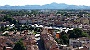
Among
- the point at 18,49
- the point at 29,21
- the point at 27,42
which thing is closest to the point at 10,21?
the point at 29,21

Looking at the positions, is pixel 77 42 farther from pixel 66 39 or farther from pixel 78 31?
pixel 78 31

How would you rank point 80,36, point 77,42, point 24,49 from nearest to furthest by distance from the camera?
point 24,49 → point 77,42 → point 80,36

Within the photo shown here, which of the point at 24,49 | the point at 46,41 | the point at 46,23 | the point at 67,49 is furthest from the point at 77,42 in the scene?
the point at 46,23

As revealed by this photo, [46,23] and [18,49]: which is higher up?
[18,49]

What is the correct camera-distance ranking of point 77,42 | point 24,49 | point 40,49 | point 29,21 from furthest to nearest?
1. point 29,21
2. point 77,42
3. point 40,49
4. point 24,49

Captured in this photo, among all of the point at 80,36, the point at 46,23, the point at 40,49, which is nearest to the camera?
the point at 40,49

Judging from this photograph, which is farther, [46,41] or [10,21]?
[10,21]

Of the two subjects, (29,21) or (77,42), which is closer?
(77,42)

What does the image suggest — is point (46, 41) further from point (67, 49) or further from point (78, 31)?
point (78, 31)

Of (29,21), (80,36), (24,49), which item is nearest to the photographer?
(24,49)

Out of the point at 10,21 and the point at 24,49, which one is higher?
the point at 24,49
